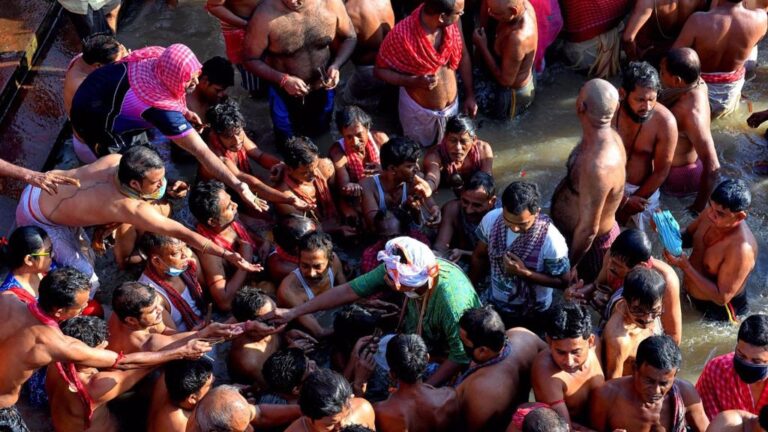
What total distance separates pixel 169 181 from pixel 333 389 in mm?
3072

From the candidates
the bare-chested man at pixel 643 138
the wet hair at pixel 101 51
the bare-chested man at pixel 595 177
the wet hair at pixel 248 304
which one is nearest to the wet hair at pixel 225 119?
the wet hair at pixel 101 51

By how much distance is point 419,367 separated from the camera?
4816mm

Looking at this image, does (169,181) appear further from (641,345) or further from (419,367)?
(641,345)

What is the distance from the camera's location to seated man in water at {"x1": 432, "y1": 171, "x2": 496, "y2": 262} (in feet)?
20.4

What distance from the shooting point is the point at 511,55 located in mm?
7297

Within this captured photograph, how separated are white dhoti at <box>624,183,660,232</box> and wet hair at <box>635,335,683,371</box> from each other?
208 cm

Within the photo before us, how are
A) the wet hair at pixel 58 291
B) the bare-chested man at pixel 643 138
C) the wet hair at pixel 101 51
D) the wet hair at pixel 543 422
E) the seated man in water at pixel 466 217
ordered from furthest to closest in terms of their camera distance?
the wet hair at pixel 101 51, the seated man in water at pixel 466 217, the bare-chested man at pixel 643 138, the wet hair at pixel 58 291, the wet hair at pixel 543 422

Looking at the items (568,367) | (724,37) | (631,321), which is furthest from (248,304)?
(724,37)

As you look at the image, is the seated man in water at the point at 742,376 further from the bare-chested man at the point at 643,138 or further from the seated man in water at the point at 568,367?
the bare-chested man at the point at 643,138

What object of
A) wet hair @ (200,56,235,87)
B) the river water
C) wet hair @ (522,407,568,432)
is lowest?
Result: the river water

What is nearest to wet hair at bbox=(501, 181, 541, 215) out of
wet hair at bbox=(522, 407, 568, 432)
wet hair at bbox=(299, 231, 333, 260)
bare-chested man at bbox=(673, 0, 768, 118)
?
wet hair at bbox=(299, 231, 333, 260)

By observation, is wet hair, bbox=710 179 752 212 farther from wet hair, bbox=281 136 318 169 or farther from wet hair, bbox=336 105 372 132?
wet hair, bbox=281 136 318 169

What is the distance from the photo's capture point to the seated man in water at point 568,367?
469 centimetres

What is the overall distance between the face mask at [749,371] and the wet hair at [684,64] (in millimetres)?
2286
